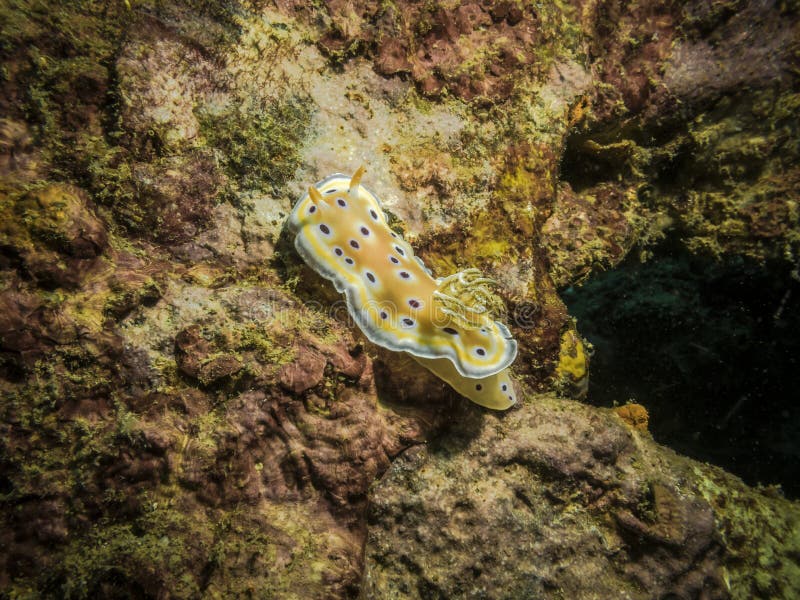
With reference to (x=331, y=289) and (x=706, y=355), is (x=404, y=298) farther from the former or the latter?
(x=706, y=355)

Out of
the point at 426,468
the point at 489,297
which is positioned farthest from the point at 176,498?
the point at 489,297

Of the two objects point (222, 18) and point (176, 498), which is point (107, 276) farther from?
point (222, 18)

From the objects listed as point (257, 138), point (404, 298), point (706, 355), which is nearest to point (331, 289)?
point (404, 298)

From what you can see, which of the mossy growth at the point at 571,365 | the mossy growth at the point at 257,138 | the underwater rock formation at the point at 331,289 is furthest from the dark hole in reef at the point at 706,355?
the mossy growth at the point at 257,138

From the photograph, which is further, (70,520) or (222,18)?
(222,18)

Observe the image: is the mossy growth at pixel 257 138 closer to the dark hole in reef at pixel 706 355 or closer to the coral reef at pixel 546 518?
the coral reef at pixel 546 518

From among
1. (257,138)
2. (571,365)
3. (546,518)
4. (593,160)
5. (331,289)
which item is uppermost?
(593,160)
